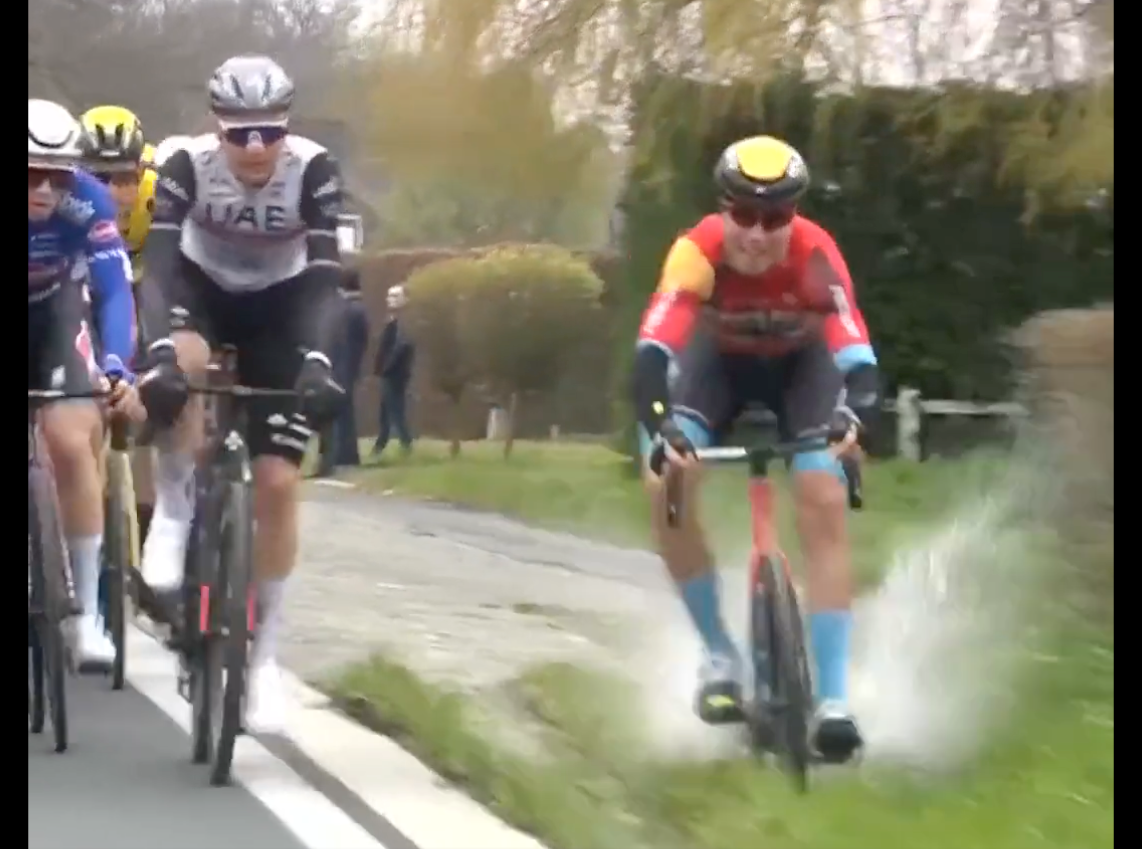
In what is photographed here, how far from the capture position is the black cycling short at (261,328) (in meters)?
6.70

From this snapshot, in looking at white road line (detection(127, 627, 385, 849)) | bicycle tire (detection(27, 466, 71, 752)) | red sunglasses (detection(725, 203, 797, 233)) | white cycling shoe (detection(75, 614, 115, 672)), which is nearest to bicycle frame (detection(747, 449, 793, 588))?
red sunglasses (detection(725, 203, 797, 233))

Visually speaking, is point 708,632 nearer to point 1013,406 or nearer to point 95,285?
point 95,285

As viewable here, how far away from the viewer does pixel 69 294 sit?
7270 mm

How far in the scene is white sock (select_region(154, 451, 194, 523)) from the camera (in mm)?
7406

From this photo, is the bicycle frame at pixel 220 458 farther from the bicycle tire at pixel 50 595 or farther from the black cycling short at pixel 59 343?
the black cycling short at pixel 59 343

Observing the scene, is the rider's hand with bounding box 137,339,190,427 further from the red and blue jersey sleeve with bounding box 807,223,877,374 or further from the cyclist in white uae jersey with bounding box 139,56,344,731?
the red and blue jersey sleeve with bounding box 807,223,877,374

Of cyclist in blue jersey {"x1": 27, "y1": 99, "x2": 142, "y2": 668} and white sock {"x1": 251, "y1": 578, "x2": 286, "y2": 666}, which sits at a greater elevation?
cyclist in blue jersey {"x1": 27, "y1": 99, "x2": 142, "y2": 668}

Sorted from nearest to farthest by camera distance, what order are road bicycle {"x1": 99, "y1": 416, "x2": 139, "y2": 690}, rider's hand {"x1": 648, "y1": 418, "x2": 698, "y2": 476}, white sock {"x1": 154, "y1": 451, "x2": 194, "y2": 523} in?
rider's hand {"x1": 648, "y1": 418, "x2": 698, "y2": 476} → white sock {"x1": 154, "y1": 451, "x2": 194, "y2": 523} → road bicycle {"x1": 99, "y1": 416, "x2": 139, "y2": 690}

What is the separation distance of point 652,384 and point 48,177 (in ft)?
7.30

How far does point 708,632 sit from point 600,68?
498 centimetres

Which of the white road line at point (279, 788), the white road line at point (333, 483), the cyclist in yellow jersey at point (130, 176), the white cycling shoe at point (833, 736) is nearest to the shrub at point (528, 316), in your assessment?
the white road line at point (333, 483)

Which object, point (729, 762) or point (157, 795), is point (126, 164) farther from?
point (729, 762)

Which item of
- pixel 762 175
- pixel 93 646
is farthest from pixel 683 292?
pixel 93 646

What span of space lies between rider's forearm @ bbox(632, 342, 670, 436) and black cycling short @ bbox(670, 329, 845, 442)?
12cm
